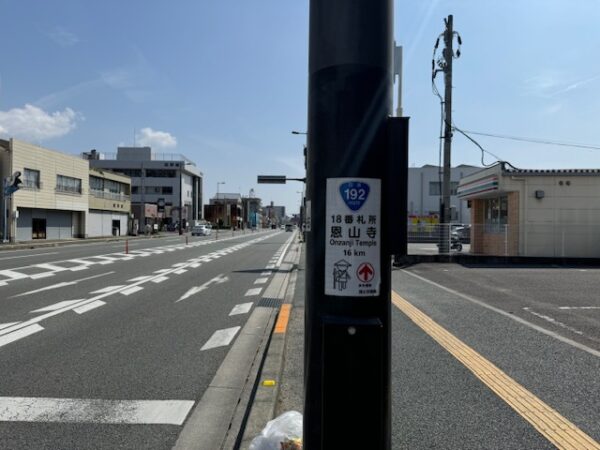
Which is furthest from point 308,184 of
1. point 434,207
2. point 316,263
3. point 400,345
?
point 434,207

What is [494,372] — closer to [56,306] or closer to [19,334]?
[19,334]

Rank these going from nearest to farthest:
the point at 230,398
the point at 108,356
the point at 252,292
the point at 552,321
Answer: the point at 230,398
the point at 108,356
the point at 552,321
the point at 252,292

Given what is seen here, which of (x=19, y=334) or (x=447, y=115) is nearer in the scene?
(x=19, y=334)

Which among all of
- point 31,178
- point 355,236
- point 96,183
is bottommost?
point 355,236

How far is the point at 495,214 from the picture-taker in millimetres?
25031

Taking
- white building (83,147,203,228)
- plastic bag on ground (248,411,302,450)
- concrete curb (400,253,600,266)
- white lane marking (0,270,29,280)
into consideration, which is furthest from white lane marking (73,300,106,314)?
white building (83,147,203,228)

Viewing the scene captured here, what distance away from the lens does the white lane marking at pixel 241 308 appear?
9045mm

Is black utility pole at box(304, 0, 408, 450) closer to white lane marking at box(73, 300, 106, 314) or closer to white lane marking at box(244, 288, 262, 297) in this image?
white lane marking at box(73, 300, 106, 314)

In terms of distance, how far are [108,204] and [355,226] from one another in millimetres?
58465

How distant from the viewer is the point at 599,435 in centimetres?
365

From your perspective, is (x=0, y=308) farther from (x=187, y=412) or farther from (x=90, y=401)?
(x=187, y=412)

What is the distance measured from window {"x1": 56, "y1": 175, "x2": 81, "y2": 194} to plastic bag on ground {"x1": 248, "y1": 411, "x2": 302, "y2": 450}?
4691cm

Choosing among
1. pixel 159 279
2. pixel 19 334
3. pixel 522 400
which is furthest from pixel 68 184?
pixel 522 400

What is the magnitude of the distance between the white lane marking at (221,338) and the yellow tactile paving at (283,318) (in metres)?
0.67
